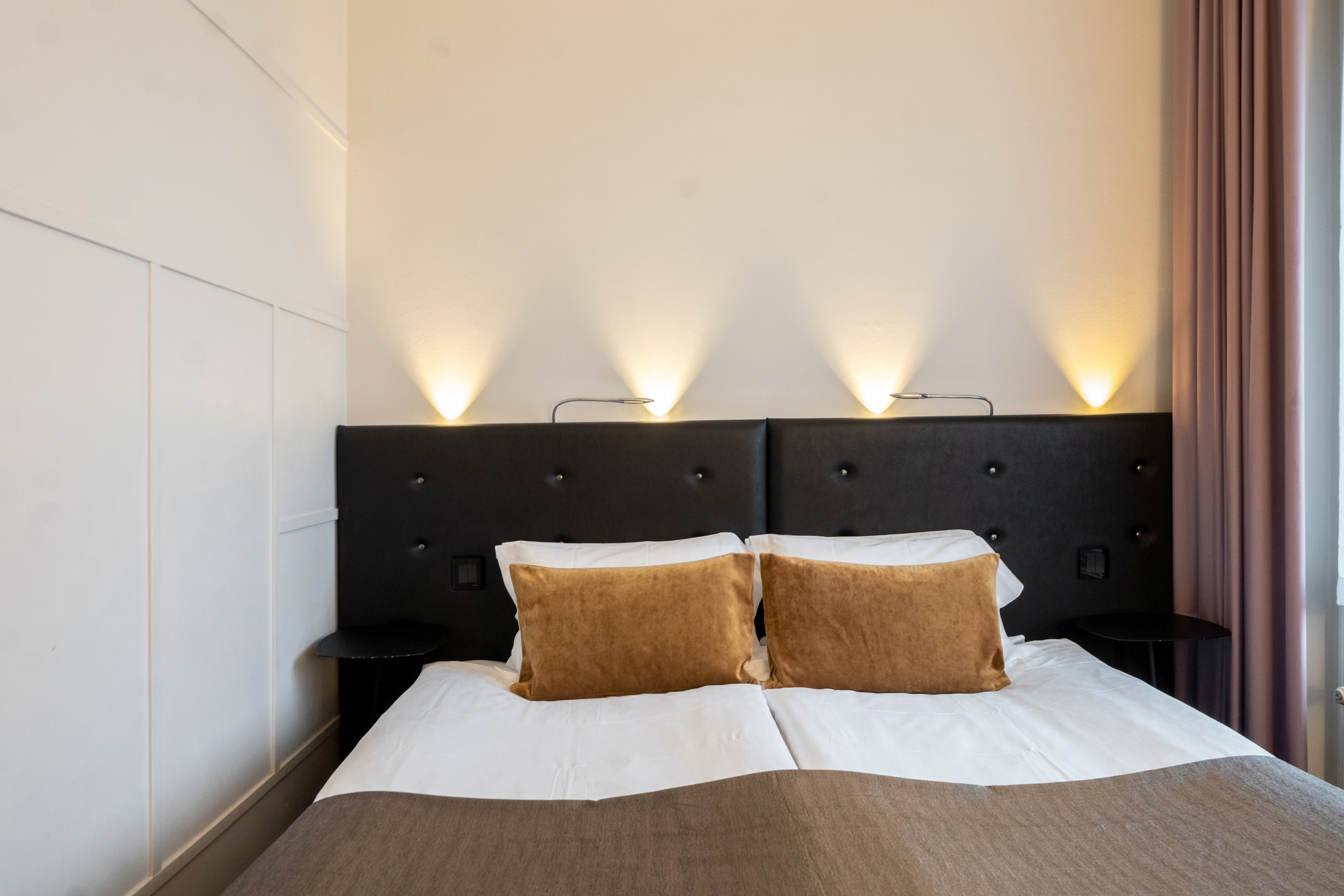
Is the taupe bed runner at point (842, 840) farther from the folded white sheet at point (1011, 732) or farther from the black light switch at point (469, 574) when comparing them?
the black light switch at point (469, 574)

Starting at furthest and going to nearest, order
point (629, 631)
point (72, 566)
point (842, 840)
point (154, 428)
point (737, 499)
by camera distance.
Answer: point (737, 499), point (629, 631), point (154, 428), point (72, 566), point (842, 840)

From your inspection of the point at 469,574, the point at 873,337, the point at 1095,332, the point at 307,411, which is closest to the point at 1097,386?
the point at 1095,332

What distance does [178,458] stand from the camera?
1.51 m

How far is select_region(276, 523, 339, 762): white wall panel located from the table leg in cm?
17

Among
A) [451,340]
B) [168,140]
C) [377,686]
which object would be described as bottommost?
[377,686]

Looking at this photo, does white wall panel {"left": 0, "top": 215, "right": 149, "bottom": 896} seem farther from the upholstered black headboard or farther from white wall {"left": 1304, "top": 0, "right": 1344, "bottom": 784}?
white wall {"left": 1304, "top": 0, "right": 1344, "bottom": 784}

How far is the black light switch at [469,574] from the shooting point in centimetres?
219

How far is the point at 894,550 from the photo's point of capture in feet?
6.59

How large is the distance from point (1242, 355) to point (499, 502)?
7.48ft

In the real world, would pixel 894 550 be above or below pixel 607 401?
below

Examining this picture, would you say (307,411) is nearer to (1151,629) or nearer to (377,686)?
(377,686)

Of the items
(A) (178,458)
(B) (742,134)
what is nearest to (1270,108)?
(B) (742,134)

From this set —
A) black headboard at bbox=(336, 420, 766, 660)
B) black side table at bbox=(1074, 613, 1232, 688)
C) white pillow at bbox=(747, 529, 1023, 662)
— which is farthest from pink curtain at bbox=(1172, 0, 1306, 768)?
black headboard at bbox=(336, 420, 766, 660)

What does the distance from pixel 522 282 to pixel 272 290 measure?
75cm
